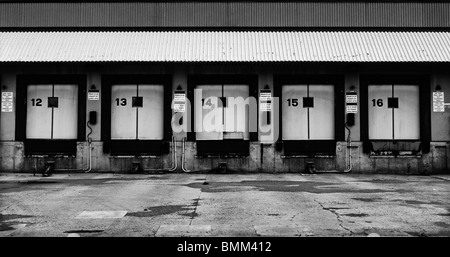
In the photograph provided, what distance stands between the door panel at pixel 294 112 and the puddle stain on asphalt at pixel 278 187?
4.00 metres

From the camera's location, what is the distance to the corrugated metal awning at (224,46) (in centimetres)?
Answer: 1848

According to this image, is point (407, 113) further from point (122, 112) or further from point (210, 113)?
point (122, 112)

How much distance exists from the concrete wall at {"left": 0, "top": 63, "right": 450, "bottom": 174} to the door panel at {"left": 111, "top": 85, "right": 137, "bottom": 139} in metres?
0.57

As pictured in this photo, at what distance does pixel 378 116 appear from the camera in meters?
19.9

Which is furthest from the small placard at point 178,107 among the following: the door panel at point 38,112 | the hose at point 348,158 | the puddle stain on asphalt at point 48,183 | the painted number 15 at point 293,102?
the hose at point 348,158

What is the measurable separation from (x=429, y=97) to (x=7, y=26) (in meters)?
17.3

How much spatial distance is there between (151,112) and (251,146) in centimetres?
423

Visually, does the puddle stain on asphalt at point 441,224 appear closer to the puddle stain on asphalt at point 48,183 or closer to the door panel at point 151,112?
the puddle stain on asphalt at point 48,183

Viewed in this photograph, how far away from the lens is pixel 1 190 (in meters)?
14.0
